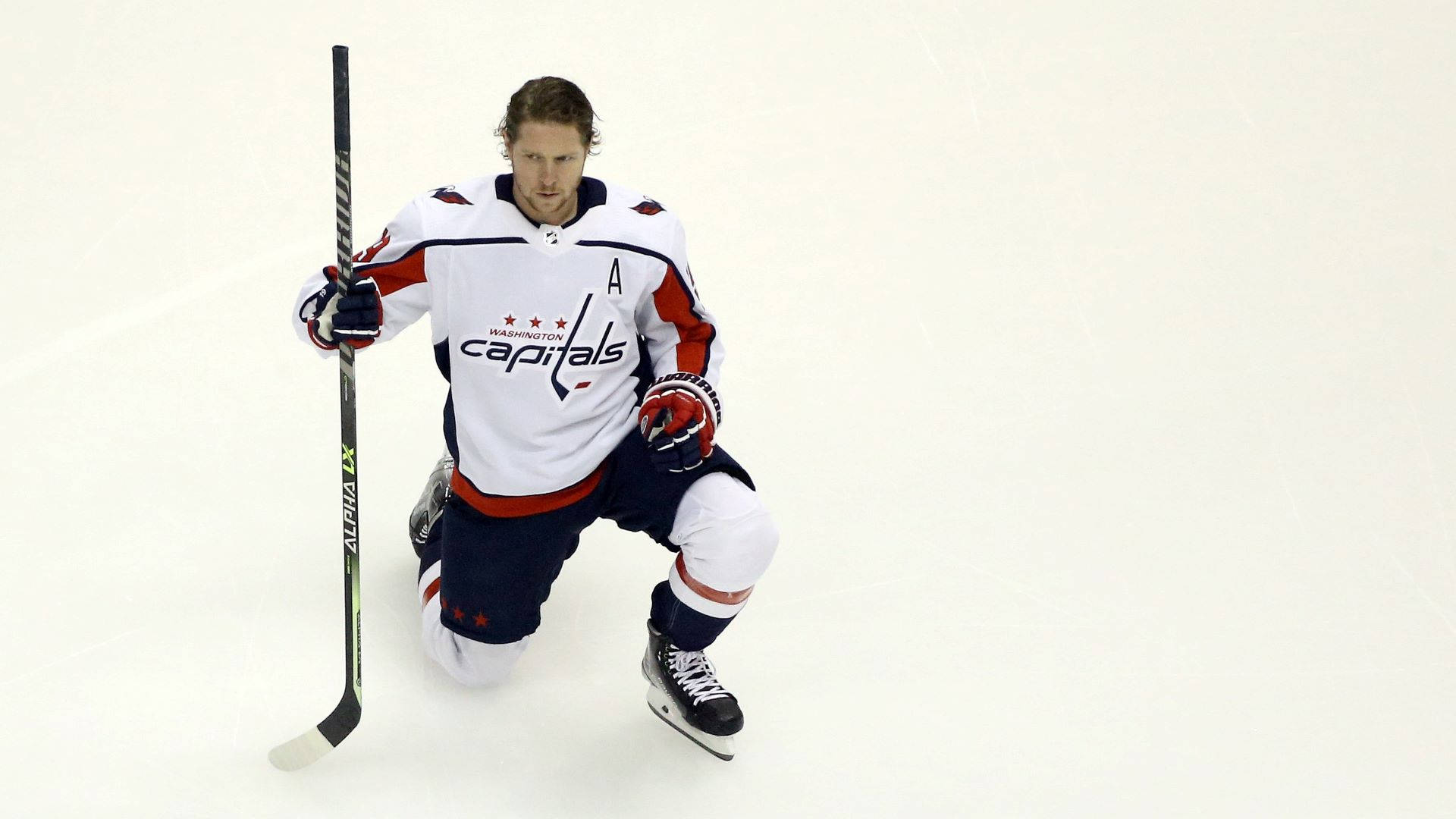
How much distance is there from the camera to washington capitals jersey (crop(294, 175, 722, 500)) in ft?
7.89

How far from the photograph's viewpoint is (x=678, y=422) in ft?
7.93

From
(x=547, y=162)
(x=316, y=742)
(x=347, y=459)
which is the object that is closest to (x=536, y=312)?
(x=547, y=162)

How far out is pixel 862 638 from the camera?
283cm

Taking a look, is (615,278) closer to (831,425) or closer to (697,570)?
(697,570)

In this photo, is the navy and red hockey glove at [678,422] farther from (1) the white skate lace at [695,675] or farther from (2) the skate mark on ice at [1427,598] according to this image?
(2) the skate mark on ice at [1427,598]

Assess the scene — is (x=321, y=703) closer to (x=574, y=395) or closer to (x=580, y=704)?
(x=580, y=704)

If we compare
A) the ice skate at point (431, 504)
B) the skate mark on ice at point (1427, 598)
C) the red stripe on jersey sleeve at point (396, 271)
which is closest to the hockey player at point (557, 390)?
the red stripe on jersey sleeve at point (396, 271)

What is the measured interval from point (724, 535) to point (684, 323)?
1.15 ft

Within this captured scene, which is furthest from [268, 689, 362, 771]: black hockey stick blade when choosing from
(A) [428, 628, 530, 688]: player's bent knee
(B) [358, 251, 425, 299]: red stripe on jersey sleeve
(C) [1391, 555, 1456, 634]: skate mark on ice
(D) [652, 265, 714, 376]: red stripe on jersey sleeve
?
(C) [1391, 555, 1456, 634]: skate mark on ice

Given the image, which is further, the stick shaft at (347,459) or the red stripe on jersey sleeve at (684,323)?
the red stripe on jersey sleeve at (684,323)

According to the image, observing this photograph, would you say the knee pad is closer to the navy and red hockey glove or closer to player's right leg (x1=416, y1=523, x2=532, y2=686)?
the navy and red hockey glove

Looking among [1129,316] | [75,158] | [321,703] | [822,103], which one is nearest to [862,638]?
[321,703]

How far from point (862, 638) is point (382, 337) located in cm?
102

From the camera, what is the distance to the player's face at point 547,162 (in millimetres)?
2303
